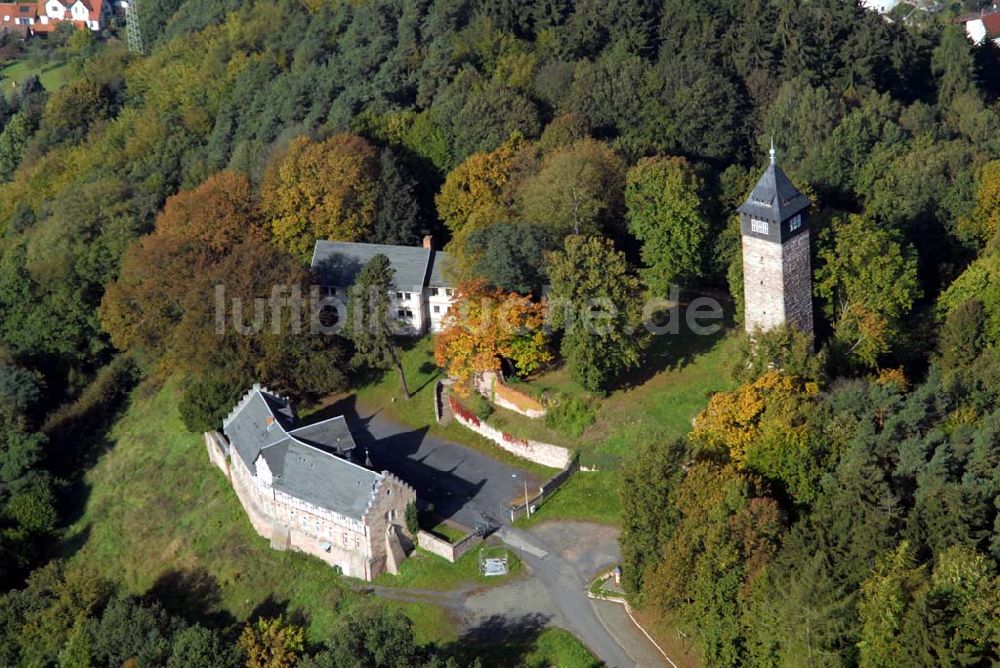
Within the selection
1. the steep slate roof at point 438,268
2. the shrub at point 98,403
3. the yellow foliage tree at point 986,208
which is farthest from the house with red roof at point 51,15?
the yellow foliage tree at point 986,208

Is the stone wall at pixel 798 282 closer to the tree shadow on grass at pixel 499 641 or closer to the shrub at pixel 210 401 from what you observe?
the tree shadow on grass at pixel 499 641

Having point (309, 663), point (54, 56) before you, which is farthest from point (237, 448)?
point (54, 56)

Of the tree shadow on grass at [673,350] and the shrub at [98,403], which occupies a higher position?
the tree shadow on grass at [673,350]

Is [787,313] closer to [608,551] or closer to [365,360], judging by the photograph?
[608,551]

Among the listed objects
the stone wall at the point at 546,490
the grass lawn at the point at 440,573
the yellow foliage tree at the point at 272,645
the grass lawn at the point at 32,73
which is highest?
the grass lawn at the point at 32,73

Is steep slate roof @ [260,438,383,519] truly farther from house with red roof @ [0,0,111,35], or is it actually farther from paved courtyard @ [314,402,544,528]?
house with red roof @ [0,0,111,35]

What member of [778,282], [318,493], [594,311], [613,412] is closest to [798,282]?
[778,282]
